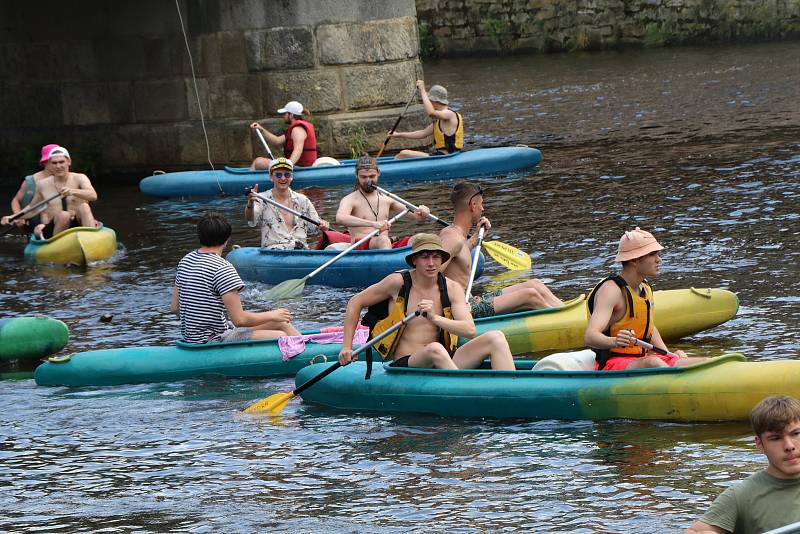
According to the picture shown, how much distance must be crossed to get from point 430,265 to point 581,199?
7545 millimetres

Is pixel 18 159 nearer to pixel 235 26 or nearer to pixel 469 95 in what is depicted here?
pixel 235 26

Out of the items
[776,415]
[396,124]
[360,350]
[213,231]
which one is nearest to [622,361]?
[360,350]

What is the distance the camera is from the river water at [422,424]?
267 inches

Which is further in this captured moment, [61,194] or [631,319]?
[61,194]

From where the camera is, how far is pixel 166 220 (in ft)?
54.3

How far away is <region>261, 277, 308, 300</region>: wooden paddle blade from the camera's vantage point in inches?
457

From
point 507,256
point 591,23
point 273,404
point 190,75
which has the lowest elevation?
point 273,404

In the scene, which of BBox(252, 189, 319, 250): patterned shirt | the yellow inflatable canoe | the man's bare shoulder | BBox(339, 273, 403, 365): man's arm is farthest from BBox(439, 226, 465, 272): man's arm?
the yellow inflatable canoe

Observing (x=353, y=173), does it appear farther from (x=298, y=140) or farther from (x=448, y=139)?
(x=448, y=139)

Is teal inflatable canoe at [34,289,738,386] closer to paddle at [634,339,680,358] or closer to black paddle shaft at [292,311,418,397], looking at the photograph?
black paddle shaft at [292,311,418,397]

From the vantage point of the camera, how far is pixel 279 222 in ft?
41.4

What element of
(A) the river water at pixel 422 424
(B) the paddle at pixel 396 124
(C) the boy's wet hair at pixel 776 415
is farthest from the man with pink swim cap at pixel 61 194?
(C) the boy's wet hair at pixel 776 415

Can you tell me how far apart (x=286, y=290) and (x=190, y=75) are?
9081 millimetres

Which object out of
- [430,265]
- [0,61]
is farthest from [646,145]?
[430,265]
